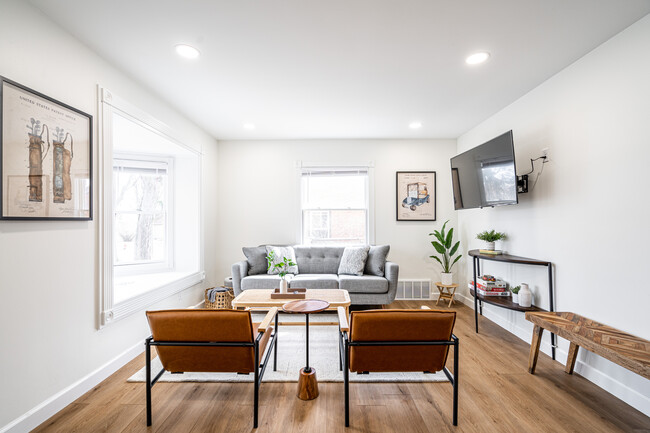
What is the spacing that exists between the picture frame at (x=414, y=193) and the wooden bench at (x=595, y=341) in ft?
8.25

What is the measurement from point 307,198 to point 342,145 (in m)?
1.02

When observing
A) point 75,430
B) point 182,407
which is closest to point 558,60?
point 182,407

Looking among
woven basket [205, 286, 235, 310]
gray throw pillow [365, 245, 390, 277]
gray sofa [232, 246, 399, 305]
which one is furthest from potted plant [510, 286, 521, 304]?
woven basket [205, 286, 235, 310]

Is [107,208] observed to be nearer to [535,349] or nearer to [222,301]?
[222,301]

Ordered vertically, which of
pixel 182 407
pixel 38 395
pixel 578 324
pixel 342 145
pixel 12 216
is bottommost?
pixel 182 407

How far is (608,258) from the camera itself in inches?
89.5

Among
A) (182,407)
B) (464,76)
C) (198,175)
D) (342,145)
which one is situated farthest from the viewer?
(342,145)

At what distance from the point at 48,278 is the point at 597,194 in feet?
12.8

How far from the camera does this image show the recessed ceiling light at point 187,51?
2285 mm

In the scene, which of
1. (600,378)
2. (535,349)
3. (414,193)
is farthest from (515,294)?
(414,193)

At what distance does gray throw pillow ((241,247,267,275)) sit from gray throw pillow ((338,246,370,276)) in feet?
3.53

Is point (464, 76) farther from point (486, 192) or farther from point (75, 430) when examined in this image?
point (75, 430)

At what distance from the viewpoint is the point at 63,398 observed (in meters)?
2.03

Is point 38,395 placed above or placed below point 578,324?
below
